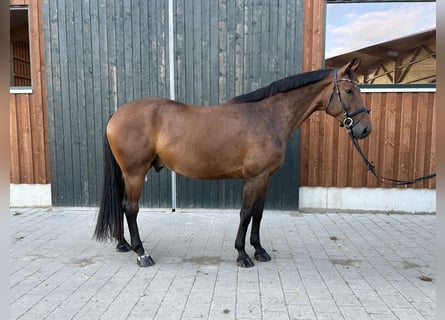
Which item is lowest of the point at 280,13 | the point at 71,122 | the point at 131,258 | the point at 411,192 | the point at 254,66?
the point at 131,258

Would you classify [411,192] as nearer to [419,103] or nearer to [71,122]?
[419,103]

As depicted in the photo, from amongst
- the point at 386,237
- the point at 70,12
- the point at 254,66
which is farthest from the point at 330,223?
the point at 70,12

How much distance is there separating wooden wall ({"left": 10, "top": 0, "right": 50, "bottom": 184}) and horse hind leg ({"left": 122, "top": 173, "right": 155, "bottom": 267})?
275 cm

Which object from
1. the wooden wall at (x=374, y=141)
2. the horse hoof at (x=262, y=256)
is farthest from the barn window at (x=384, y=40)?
the horse hoof at (x=262, y=256)

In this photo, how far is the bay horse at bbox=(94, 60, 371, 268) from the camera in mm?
2957

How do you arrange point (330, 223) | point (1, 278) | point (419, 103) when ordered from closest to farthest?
point (1, 278) < point (330, 223) < point (419, 103)

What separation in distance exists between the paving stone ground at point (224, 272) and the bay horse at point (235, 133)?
31 cm

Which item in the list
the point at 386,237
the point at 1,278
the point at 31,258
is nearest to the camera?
the point at 1,278

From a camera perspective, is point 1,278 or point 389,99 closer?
point 1,278

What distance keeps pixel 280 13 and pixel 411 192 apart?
341 centimetres

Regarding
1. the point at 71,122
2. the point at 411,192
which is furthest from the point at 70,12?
the point at 411,192

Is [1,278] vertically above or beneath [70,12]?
beneath

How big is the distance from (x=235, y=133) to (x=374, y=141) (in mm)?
2857

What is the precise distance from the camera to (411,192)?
478cm
